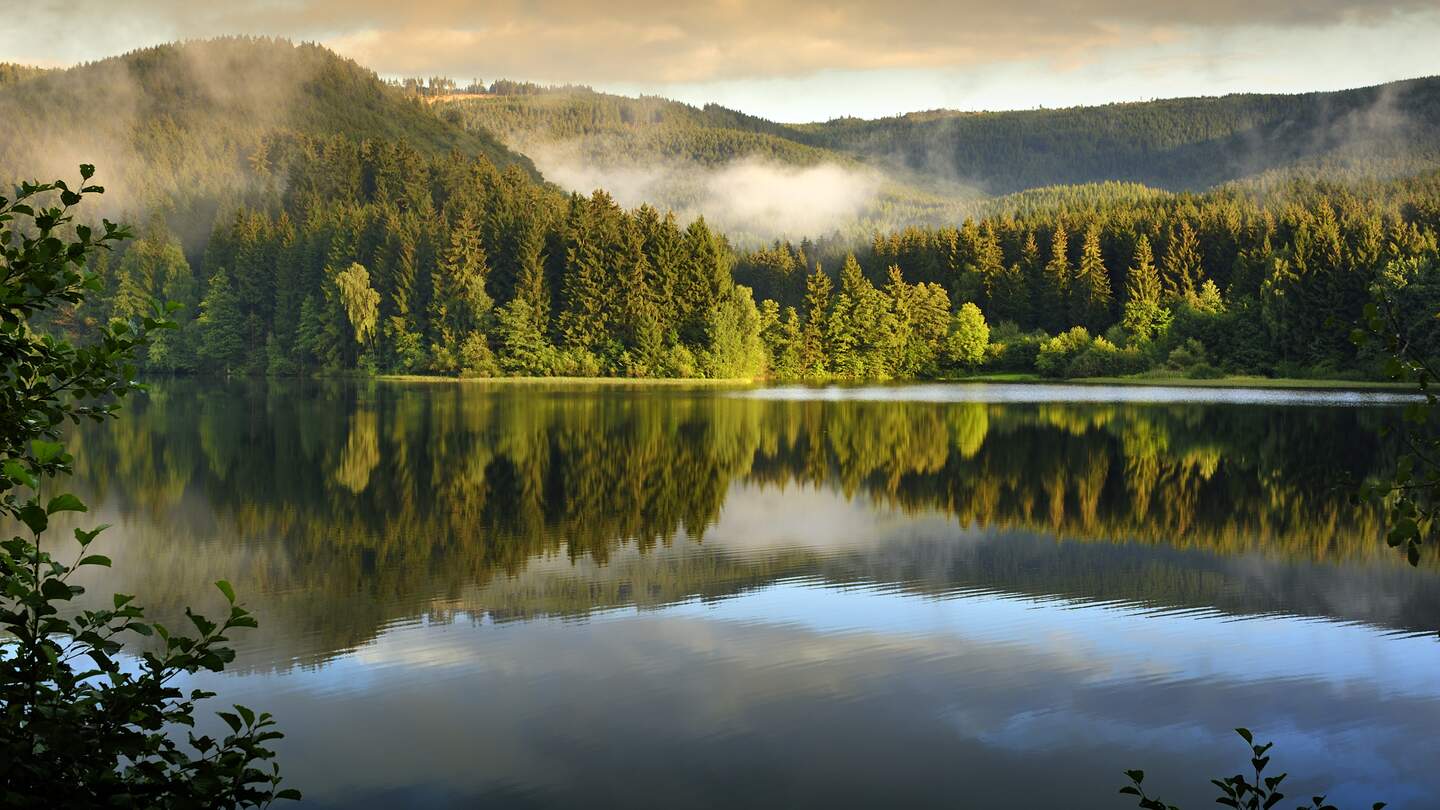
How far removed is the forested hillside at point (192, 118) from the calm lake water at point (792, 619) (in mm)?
118027

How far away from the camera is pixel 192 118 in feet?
553

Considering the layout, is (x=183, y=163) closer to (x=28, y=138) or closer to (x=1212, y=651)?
(x=28, y=138)

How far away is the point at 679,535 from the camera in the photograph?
1981 cm

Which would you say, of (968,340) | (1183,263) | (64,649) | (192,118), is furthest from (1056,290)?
(192,118)

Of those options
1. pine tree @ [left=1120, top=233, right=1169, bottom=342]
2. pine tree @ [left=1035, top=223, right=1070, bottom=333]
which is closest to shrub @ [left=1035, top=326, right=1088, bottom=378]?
pine tree @ [left=1120, top=233, right=1169, bottom=342]

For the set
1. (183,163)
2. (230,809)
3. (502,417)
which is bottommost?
(502,417)

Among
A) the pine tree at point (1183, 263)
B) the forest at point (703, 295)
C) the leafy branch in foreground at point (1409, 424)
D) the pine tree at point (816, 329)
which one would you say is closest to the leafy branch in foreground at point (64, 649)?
the leafy branch in foreground at point (1409, 424)

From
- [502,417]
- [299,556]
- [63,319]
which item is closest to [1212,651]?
[299,556]

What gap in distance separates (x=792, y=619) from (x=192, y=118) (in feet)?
574

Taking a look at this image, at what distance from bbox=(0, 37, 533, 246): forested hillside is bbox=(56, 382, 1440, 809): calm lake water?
11803 centimetres

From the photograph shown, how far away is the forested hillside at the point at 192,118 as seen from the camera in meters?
149

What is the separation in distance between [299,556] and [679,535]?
18.7 feet

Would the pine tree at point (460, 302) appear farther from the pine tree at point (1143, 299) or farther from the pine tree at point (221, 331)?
the pine tree at point (1143, 299)

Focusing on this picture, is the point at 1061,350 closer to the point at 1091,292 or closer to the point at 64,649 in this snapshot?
the point at 1091,292
